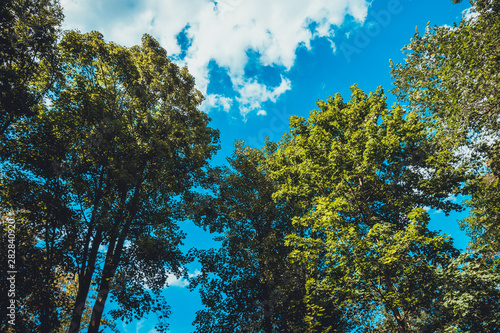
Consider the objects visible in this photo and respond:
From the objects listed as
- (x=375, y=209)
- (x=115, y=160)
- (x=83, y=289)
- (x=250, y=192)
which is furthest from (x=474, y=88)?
(x=83, y=289)

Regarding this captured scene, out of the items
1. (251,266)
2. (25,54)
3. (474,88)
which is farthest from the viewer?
(251,266)

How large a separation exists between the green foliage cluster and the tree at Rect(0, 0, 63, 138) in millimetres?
70

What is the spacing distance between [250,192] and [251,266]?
540cm

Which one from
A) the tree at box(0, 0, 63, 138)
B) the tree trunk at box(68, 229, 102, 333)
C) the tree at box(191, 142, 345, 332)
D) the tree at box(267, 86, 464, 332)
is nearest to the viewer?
the tree at box(267, 86, 464, 332)

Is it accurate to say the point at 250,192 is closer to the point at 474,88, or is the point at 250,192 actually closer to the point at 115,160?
the point at 115,160

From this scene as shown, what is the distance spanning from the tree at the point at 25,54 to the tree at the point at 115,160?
2.77 ft

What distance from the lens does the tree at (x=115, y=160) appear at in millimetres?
11031

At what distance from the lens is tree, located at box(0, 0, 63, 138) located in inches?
347

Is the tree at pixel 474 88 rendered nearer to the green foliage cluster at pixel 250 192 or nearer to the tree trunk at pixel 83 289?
the green foliage cluster at pixel 250 192

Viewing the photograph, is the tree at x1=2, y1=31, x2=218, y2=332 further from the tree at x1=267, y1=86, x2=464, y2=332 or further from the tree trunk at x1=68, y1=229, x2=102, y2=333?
the tree at x1=267, y1=86, x2=464, y2=332

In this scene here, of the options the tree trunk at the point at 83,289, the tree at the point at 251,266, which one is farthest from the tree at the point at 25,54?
the tree at the point at 251,266

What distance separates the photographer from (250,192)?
58.7 feet

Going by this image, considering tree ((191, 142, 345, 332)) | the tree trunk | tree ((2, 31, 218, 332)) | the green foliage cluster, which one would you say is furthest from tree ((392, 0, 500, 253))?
the tree trunk

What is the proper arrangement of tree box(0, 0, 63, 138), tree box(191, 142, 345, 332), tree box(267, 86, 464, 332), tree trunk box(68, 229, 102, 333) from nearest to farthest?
tree box(267, 86, 464, 332) < tree box(0, 0, 63, 138) < tree trunk box(68, 229, 102, 333) < tree box(191, 142, 345, 332)
